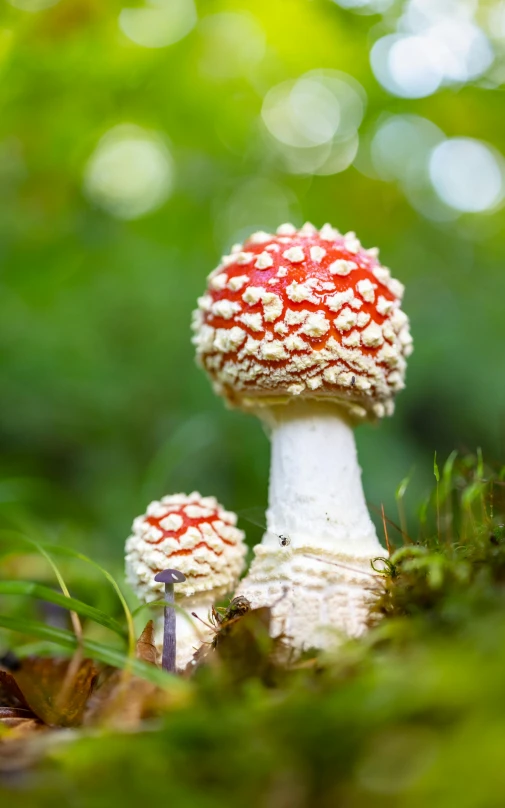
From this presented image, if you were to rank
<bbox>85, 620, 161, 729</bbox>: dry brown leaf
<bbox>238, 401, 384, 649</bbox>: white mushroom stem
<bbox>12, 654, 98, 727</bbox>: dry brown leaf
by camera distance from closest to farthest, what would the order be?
<bbox>85, 620, 161, 729</bbox>: dry brown leaf, <bbox>12, 654, 98, 727</bbox>: dry brown leaf, <bbox>238, 401, 384, 649</bbox>: white mushroom stem

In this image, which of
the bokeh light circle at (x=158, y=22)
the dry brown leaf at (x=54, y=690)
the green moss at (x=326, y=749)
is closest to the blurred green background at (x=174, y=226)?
the bokeh light circle at (x=158, y=22)

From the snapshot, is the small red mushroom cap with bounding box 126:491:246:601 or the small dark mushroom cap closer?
the small dark mushroom cap

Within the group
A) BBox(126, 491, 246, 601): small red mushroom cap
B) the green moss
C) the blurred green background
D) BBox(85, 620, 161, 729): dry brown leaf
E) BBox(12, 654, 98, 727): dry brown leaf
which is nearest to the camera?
the green moss

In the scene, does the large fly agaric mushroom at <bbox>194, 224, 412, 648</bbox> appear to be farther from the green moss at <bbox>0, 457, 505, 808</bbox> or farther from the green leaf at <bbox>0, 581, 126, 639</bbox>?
the green moss at <bbox>0, 457, 505, 808</bbox>

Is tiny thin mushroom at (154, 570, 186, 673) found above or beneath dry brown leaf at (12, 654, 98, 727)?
above

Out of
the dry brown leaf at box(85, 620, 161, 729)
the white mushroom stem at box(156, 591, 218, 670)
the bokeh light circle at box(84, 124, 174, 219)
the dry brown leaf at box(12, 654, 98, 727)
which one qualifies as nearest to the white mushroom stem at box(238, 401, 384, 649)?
the white mushroom stem at box(156, 591, 218, 670)

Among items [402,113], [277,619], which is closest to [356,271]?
[277,619]
